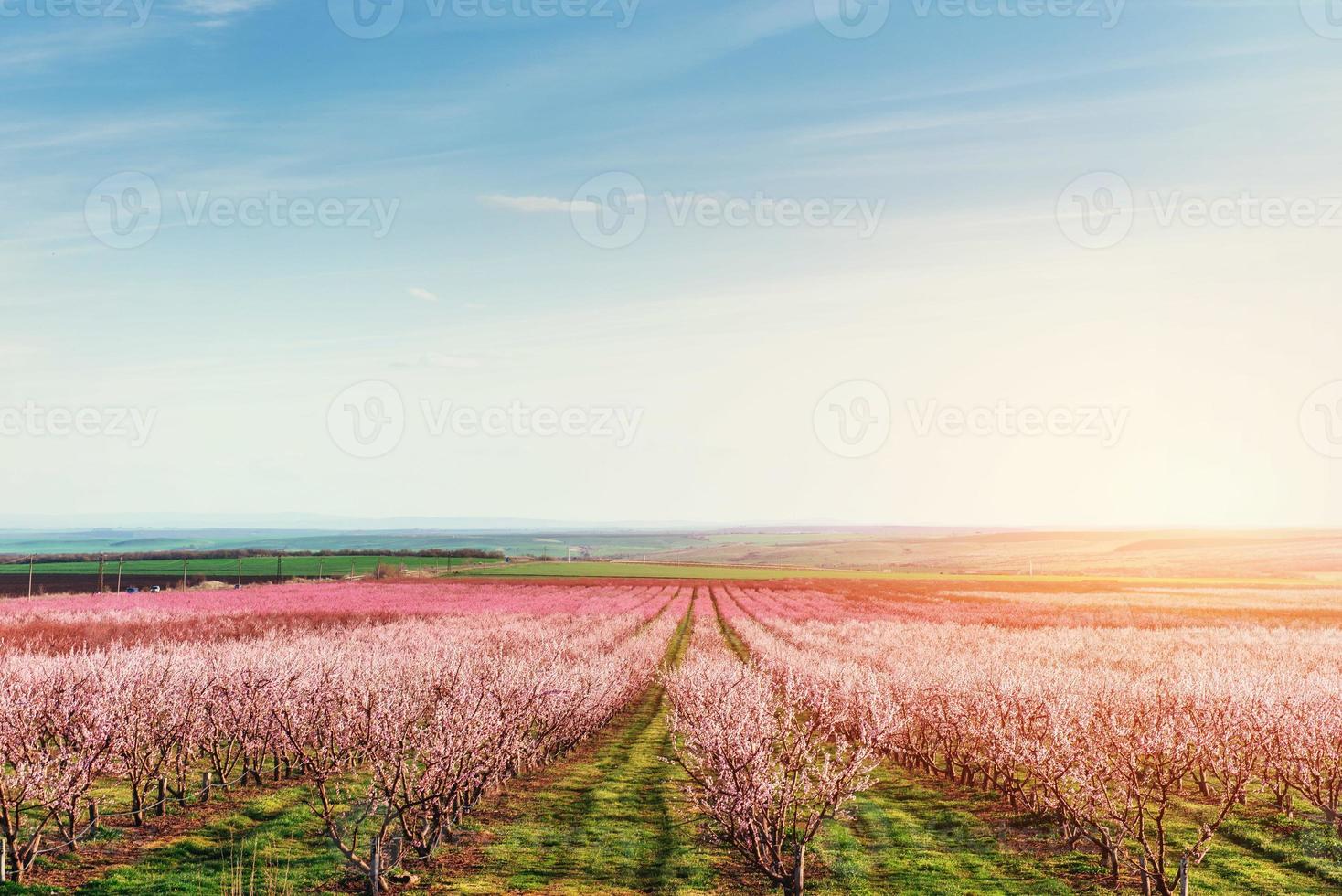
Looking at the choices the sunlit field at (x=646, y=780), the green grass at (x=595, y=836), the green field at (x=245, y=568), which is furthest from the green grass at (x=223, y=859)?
the green field at (x=245, y=568)

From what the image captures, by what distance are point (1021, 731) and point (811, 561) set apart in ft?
601

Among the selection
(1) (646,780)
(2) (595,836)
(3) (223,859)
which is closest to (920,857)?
(2) (595,836)

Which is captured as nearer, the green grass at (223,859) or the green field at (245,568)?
the green grass at (223,859)

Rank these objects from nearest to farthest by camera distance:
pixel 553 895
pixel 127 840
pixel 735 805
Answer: pixel 735 805 → pixel 553 895 → pixel 127 840

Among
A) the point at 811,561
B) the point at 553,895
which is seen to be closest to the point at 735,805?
the point at 553,895

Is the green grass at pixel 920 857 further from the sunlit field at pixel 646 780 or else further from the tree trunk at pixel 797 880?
the tree trunk at pixel 797 880

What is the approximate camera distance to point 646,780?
543 inches

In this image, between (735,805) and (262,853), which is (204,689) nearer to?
(262,853)

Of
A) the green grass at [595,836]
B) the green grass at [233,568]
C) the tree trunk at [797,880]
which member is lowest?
the green grass at [233,568]

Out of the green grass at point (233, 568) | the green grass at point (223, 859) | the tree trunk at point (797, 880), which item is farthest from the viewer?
the green grass at point (233, 568)

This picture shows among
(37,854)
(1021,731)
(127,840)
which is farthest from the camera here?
(1021,731)

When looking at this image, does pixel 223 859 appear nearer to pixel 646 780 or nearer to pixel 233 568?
pixel 646 780

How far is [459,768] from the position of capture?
10.1 m

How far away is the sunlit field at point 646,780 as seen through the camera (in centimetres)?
915
